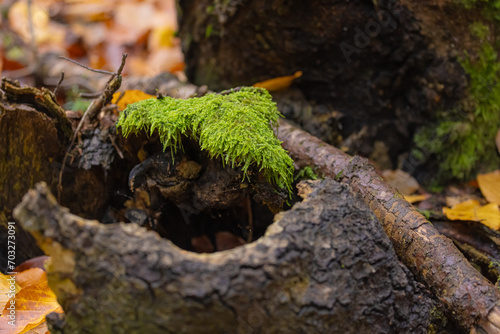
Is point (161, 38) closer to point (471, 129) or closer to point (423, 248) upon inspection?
point (471, 129)

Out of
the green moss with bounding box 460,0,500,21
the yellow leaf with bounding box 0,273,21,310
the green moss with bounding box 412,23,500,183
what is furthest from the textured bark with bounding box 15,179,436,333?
the green moss with bounding box 460,0,500,21

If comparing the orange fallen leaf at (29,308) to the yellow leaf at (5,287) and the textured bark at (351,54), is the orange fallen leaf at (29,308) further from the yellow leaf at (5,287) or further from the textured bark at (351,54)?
the textured bark at (351,54)

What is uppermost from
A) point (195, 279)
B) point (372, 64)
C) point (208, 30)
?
point (208, 30)

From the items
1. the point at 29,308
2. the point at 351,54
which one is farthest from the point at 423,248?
the point at 29,308

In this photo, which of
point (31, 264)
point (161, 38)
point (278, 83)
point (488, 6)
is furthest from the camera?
point (161, 38)

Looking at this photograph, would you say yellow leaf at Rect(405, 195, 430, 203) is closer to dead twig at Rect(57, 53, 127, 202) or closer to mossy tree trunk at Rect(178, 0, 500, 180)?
mossy tree trunk at Rect(178, 0, 500, 180)

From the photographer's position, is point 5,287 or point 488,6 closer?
point 5,287
